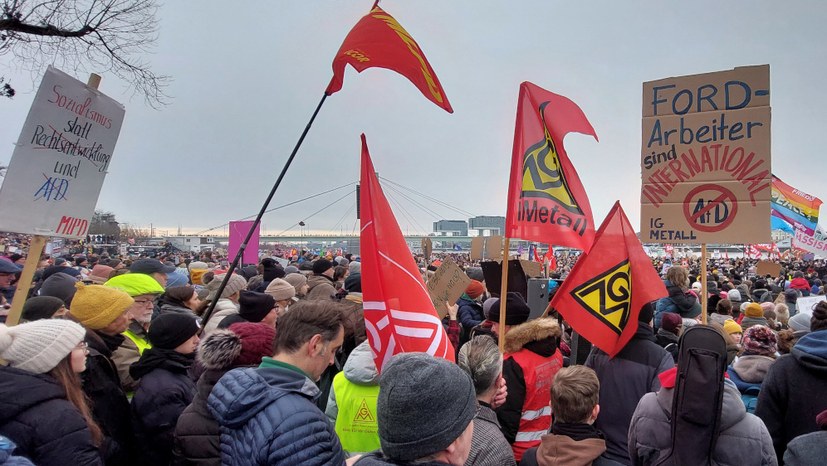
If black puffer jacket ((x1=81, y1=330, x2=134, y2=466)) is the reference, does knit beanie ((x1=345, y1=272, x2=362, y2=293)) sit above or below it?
above

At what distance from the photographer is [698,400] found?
Result: 250 cm

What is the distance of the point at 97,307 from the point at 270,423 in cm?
218

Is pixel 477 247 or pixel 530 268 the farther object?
pixel 477 247

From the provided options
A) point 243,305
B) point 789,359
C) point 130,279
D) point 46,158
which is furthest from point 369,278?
point 789,359

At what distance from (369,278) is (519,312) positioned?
1.97m

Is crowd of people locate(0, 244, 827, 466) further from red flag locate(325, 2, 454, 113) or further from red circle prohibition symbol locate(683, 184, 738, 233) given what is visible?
red flag locate(325, 2, 454, 113)

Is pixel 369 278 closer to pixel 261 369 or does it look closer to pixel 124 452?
pixel 261 369

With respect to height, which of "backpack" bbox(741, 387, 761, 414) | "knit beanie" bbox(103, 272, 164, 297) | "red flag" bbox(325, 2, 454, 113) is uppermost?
"red flag" bbox(325, 2, 454, 113)

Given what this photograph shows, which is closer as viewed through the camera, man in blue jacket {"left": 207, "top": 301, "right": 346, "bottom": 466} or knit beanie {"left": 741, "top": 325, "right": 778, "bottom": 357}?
man in blue jacket {"left": 207, "top": 301, "right": 346, "bottom": 466}

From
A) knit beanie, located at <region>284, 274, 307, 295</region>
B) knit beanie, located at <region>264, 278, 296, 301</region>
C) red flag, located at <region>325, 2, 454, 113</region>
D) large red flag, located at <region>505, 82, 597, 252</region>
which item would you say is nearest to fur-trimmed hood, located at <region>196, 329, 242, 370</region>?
large red flag, located at <region>505, 82, 597, 252</region>

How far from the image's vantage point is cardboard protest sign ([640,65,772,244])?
4047 mm

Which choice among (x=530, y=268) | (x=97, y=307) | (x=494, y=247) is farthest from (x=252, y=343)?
(x=494, y=247)

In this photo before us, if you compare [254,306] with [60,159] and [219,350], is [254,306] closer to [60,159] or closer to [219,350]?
[219,350]

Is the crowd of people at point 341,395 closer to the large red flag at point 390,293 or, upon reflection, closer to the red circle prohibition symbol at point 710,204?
the large red flag at point 390,293
